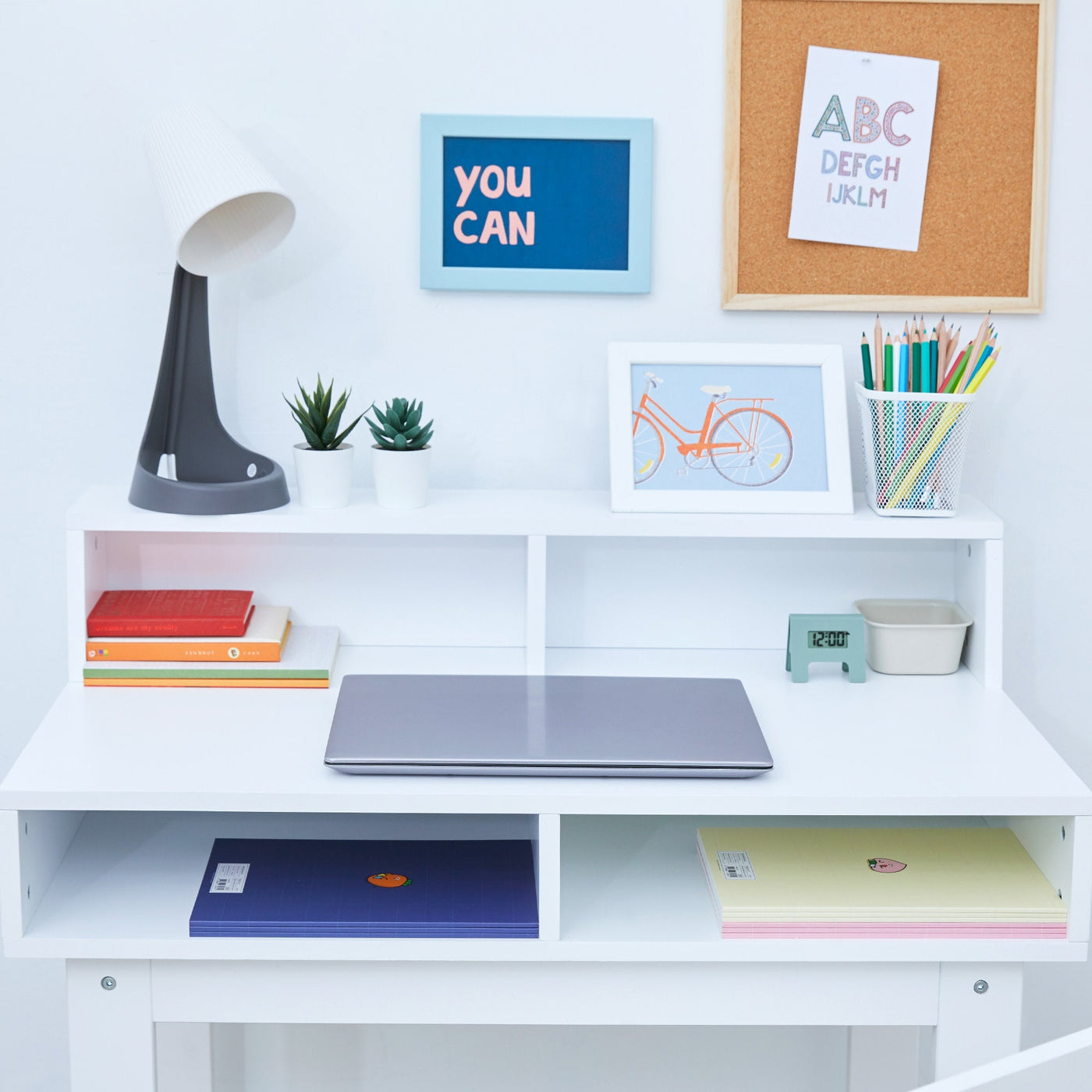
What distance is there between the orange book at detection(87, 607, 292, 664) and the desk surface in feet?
0.13

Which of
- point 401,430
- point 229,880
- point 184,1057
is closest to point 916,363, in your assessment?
point 401,430

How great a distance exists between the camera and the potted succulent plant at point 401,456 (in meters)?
1.48

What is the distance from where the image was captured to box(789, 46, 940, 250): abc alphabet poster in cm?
153

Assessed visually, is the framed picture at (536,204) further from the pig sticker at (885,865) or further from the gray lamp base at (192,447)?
the pig sticker at (885,865)

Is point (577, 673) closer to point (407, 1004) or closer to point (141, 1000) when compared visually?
point (407, 1004)

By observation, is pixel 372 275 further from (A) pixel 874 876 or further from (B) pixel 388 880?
(A) pixel 874 876

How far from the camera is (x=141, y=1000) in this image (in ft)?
4.15

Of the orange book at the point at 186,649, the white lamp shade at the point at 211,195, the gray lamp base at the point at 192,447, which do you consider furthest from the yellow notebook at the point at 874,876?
the white lamp shade at the point at 211,195

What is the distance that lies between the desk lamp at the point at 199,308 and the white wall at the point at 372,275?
89mm

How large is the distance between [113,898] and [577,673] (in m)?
0.56

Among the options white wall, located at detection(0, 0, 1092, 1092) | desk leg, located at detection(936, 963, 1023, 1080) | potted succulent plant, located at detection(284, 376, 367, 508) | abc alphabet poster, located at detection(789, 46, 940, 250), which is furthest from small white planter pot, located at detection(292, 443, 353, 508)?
desk leg, located at detection(936, 963, 1023, 1080)

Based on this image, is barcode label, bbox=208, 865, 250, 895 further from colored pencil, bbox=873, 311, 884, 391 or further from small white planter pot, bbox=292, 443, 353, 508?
colored pencil, bbox=873, 311, 884, 391

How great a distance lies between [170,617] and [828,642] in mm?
750

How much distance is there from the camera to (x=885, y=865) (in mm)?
1346
